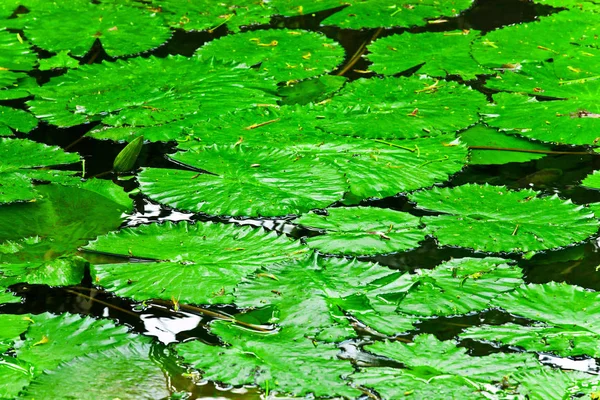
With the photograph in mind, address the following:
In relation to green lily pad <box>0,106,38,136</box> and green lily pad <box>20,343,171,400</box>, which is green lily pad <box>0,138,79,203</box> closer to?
green lily pad <box>0,106,38,136</box>

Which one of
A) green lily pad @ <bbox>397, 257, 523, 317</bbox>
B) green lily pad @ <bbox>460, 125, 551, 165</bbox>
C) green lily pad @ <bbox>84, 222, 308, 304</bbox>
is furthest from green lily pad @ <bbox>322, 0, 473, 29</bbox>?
green lily pad @ <bbox>397, 257, 523, 317</bbox>

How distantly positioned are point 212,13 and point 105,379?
2865 mm

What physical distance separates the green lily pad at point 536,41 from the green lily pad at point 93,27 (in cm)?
159

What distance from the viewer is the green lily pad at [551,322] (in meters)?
1.69

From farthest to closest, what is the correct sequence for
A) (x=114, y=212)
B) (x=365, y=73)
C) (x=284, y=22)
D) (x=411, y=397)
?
(x=284, y=22) < (x=365, y=73) < (x=114, y=212) < (x=411, y=397)

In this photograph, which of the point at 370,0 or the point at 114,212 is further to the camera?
the point at 370,0

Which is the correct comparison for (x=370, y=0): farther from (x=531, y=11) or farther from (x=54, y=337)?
(x=54, y=337)

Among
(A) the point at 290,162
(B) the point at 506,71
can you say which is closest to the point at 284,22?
(B) the point at 506,71

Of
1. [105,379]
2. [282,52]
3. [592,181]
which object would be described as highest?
[282,52]

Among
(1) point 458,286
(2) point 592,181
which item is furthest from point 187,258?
(2) point 592,181

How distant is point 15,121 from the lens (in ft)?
9.59

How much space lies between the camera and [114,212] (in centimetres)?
235

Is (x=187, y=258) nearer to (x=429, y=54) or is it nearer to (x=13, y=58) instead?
(x=429, y=54)

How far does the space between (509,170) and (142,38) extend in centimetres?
202
